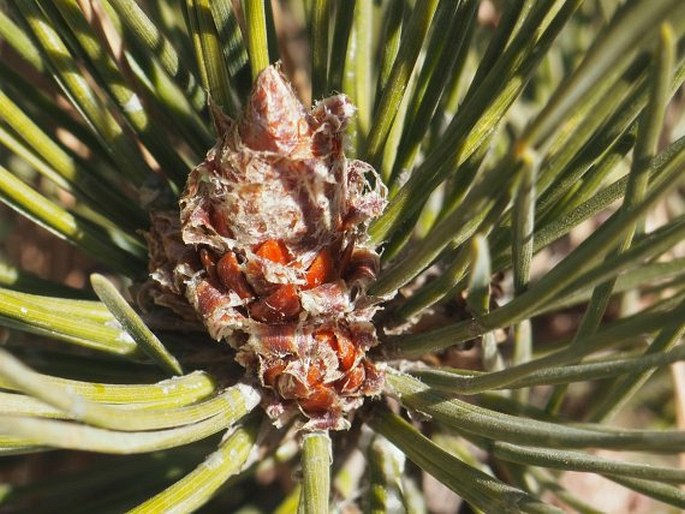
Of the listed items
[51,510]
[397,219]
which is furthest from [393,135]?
[51,510]

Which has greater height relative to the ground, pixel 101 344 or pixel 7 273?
pixel 7 273

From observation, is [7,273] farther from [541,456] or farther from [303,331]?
[541,456]

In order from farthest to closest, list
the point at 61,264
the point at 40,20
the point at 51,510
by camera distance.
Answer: the point at 61,264, the point at 51,510, the point at 40,20

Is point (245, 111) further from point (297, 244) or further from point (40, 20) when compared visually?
point (40, 20)

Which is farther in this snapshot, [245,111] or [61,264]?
[61,264]

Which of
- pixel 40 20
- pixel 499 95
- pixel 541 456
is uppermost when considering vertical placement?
pixel 40 20

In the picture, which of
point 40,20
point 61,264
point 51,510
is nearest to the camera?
point 40,20
